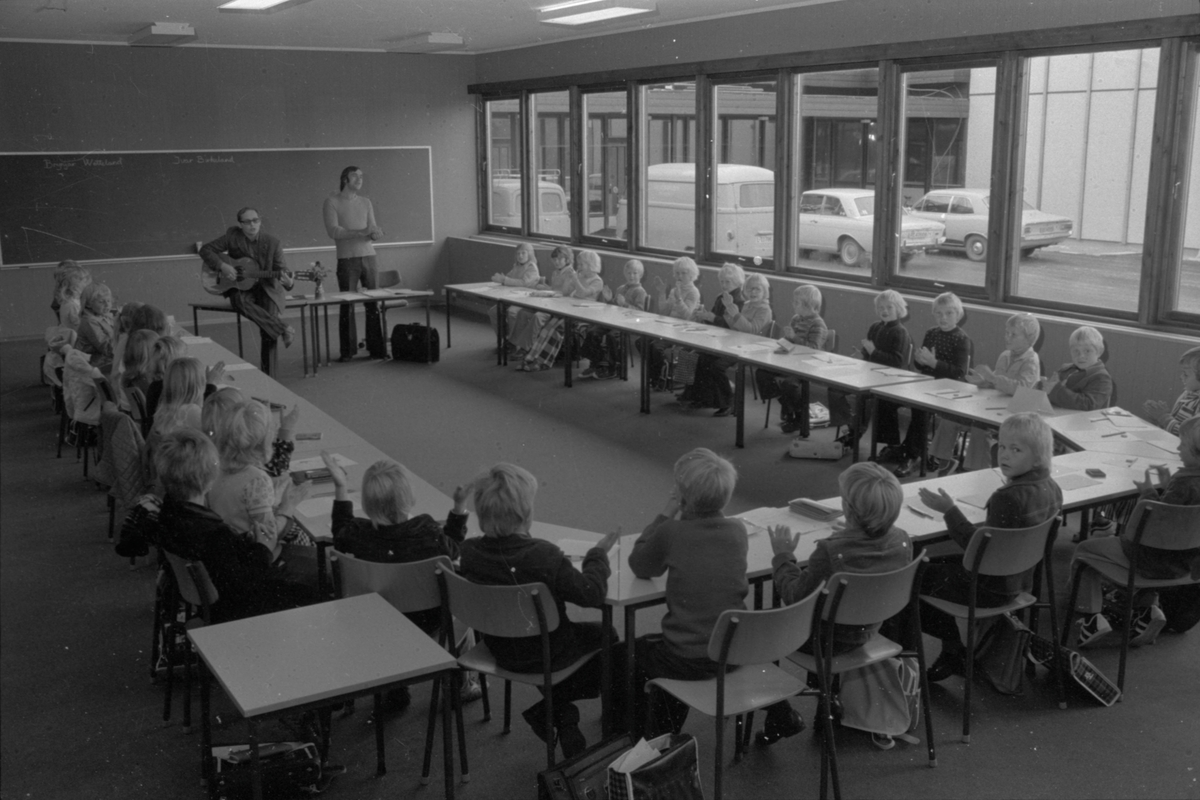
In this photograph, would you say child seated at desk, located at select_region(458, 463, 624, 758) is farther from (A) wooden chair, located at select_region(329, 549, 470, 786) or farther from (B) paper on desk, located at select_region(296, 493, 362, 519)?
(B) paper on desk, located at select_region(296, 493, 362, 519)

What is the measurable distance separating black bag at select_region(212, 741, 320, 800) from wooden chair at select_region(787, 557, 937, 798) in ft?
5.11

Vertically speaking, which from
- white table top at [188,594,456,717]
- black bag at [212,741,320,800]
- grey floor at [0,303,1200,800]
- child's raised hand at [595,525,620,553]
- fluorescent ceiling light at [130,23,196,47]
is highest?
fluorescent ceiling light at [130,23,196,47]

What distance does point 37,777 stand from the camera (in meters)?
3.66

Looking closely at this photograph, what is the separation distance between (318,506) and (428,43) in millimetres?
8188

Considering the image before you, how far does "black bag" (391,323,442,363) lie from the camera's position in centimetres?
1059

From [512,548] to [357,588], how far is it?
57 centimetres

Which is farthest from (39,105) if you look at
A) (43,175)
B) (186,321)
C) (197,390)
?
(197,390)

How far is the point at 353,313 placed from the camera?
36.2ft

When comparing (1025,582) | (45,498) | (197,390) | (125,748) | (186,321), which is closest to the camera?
(125,748)

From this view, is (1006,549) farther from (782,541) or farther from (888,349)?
(888,349)

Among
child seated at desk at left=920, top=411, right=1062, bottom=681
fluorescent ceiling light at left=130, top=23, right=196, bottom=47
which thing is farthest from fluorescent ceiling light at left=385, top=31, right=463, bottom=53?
child seated at desk at left=920, top=411, right=1062, bottom=681

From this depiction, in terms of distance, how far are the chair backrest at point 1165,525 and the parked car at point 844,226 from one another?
15.7 ft

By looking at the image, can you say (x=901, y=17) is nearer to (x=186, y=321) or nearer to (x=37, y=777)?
(x=37, y=777)

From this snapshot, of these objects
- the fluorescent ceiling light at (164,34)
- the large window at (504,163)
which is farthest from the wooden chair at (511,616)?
the large window at (504,163)
